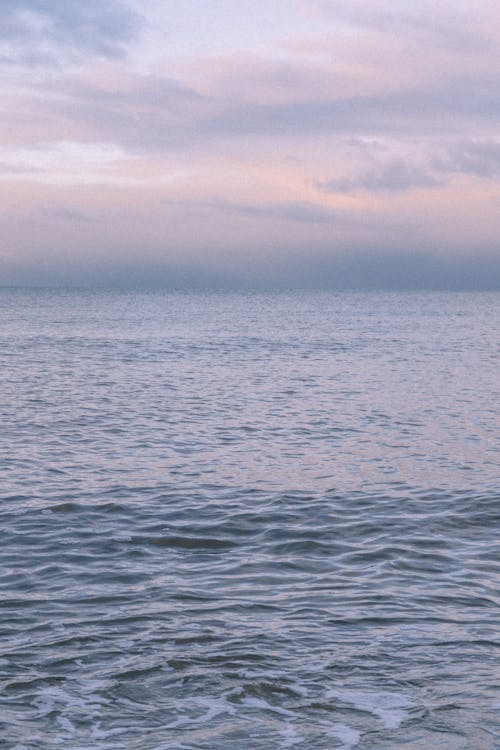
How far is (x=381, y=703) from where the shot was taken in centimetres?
795

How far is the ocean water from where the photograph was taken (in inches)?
304

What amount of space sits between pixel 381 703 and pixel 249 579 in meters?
4.16

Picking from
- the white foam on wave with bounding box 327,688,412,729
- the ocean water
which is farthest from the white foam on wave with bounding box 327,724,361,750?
the white foam on wave with bounding box 327,688,412,729

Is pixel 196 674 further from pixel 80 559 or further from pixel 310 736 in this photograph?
pixel 80 559

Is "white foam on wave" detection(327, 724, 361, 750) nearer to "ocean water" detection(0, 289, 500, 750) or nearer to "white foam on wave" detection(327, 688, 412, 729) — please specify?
"ocean water" detection(0, 289, 500, 750)

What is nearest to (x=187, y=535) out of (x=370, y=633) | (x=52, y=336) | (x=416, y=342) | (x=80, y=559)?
(x=80, y=559)

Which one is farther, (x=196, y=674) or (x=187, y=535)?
(x=187, y=535)

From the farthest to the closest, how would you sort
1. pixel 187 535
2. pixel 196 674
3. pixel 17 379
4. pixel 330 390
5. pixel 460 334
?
pixel 460 334 → pixel 17 379 → pixel 330 390 → pixel 187 535 → pixel 196 674

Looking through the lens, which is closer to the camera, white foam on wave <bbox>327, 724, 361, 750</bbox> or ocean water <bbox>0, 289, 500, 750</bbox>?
white foam on wave <bbox>327, 724, 361, 750</bbox>

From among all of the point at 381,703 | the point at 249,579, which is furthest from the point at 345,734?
the point at 249,579

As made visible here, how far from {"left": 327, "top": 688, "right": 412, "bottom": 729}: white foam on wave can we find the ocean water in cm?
2

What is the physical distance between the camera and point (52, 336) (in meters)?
79.8

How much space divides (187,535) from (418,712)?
702 cm

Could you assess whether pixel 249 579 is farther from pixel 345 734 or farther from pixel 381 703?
pixel 345 734
